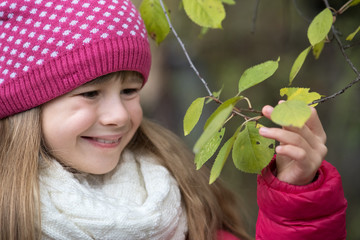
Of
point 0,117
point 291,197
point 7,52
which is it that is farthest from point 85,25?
point 291,197

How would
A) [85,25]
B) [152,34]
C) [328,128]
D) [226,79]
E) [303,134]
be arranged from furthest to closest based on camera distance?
1. [226,79]
2. [328,128]
3. [152,34]
4. [85,25]
5. [303,134]

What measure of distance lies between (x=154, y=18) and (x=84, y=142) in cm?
46

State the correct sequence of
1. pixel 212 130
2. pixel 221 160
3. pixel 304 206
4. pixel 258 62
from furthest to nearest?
pixel 258 62
pixel 304 206
pixel 221 160
pixel 212 130

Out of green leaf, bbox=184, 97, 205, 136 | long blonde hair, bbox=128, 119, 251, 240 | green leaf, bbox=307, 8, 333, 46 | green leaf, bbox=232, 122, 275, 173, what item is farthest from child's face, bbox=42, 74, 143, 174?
green leaf, bbox=307, 8, 333, 46

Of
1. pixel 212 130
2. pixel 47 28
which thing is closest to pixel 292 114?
pixel 212 130

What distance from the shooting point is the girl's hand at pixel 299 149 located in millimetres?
881

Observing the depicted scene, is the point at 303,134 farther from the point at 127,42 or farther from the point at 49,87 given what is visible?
the point at 49,87

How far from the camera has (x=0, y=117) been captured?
1269mm

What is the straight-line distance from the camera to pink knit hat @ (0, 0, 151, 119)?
1167 millimetres

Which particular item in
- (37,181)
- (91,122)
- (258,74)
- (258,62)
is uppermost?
(258,74)

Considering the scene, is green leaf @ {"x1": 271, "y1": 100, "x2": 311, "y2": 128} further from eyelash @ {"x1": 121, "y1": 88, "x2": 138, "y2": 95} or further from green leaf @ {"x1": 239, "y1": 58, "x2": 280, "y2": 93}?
eyelash @ {"x1": 121, "y1": 88, "x2": 138, "y2": 95}

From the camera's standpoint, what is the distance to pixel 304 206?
3.34ft

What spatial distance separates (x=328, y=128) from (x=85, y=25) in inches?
55.9

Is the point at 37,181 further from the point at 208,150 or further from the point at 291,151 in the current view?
the point at 291,151
